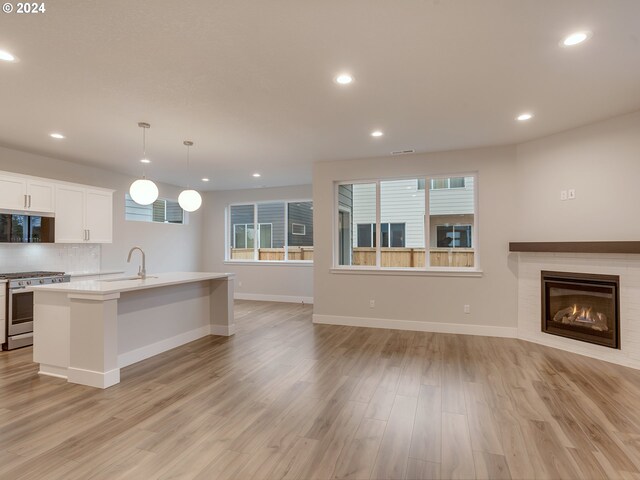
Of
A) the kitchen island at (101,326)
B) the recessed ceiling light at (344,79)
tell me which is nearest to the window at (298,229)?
the kitchen island at (101,326)

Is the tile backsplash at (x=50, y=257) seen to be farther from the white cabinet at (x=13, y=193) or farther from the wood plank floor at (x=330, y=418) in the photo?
the wood plank floor at (x=330, y=418)

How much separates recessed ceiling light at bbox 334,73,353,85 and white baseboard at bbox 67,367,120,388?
3.40m

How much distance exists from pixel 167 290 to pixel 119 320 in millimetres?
739

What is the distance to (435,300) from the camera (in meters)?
5.16

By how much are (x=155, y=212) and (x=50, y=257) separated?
248 centimetres

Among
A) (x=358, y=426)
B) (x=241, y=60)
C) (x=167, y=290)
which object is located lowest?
(x=358, y=426)

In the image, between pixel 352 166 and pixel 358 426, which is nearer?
pixel 358 426

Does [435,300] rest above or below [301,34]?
below

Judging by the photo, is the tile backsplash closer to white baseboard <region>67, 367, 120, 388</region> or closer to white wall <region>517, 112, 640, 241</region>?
white baseboard <region>67, 367, 120, 388</region>

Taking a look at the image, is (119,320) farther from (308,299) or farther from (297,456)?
(308,299)

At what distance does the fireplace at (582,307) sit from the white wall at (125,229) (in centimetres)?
724

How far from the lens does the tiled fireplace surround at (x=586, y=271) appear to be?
370 cm

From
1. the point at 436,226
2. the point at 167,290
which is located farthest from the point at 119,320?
the point at 436,226

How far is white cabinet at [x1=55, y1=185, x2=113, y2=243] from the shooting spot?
16.8 ft
